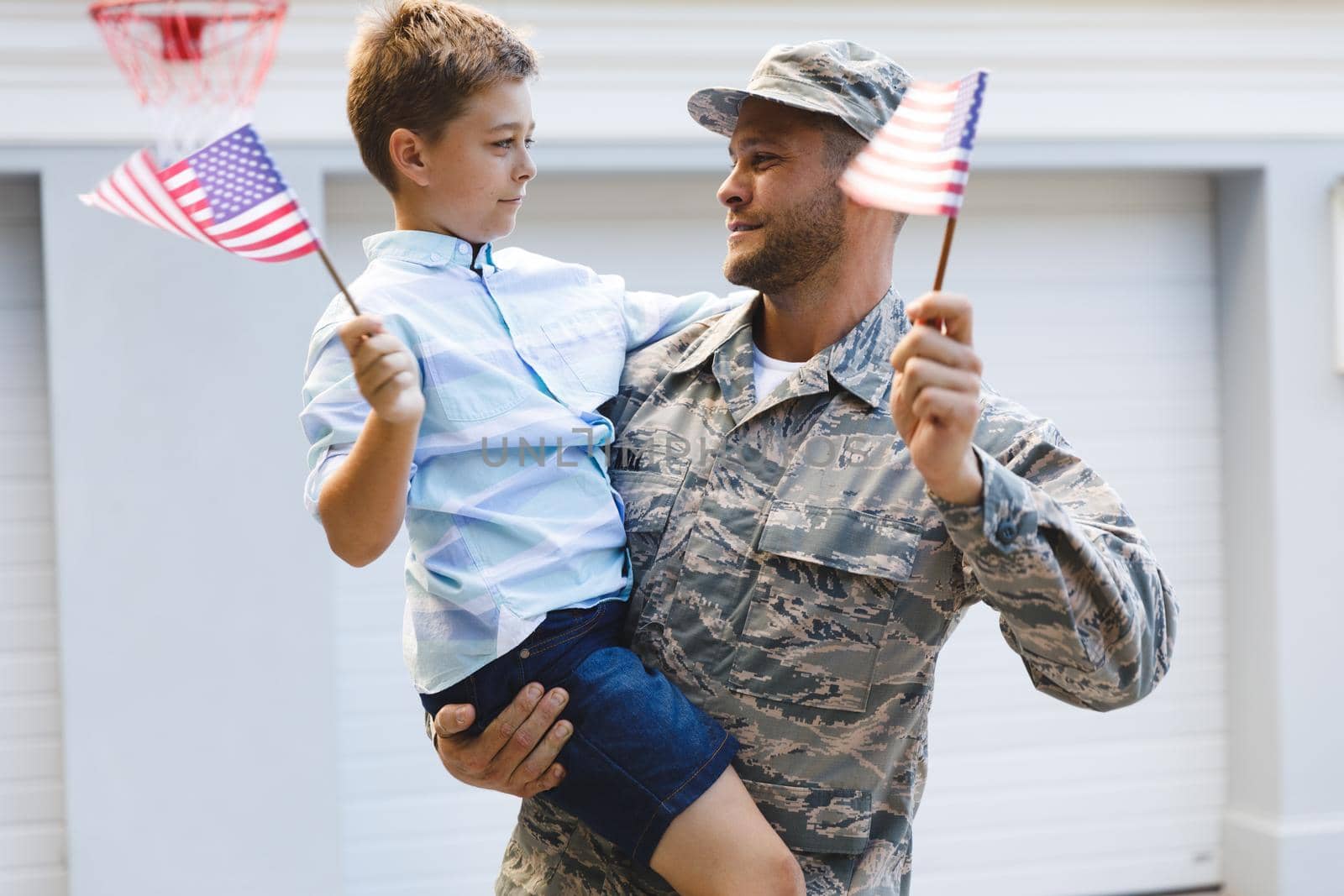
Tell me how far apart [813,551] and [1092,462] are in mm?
4425

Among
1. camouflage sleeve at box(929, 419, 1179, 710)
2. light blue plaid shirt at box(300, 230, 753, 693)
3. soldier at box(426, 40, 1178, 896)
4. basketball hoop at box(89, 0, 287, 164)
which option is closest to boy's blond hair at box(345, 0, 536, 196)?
light blue plaid shirt at box(300, 230, 753, 693)

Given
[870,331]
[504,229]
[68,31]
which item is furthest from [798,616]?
[68,31]

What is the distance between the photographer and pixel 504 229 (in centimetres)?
231

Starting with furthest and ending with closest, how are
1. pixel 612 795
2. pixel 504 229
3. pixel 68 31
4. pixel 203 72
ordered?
pixel 68 31
pixel 203 72
pixel 504 229
pixel 612 795

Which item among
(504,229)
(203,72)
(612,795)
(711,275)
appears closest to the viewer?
(612,795)

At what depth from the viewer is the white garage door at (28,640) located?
5.33m

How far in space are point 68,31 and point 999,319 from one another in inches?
153

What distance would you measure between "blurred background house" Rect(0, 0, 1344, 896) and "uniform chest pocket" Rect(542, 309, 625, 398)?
3.04m

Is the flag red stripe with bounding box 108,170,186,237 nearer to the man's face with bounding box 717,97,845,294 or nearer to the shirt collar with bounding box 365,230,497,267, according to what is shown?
the shirt collar with bounding box 365,230,497,267

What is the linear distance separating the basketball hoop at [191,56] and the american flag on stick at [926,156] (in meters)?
2.80

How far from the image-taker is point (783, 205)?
7.87 ft

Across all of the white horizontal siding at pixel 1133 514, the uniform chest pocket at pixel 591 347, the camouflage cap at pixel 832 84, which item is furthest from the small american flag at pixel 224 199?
the white horizontal siding at pixel 1133 514

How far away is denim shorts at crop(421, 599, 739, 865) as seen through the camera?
2109 mm

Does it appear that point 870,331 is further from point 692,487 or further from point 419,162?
point 419,162
